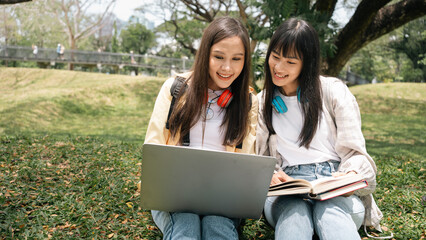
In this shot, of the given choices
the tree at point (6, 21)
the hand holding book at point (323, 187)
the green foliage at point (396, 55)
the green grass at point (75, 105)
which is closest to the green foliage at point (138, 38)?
the tree at point (6, 21)

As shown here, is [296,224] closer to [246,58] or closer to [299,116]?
[299,116]

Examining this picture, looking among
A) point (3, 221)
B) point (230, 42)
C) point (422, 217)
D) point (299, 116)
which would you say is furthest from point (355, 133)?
point (3, 221)

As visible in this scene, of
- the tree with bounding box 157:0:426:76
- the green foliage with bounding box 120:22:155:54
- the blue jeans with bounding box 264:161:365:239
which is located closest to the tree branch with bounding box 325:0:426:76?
the tree with bounding box 157:0:426:76

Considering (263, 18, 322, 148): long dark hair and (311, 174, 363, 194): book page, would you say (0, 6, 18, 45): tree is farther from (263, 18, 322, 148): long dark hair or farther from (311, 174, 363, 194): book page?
(311, 174, 363, 194): book page

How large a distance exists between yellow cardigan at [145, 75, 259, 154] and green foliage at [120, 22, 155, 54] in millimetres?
26818

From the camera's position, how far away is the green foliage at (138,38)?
90.4 feet

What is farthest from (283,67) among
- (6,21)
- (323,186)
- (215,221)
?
(6,21)

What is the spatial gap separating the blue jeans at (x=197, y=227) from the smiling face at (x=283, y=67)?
898 mm

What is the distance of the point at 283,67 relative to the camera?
209 cm

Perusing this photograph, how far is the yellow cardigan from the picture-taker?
2.01 metres

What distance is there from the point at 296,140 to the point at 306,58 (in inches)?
19.7

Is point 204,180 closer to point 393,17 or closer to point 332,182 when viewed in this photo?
point 332,182

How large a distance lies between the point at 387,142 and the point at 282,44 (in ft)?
19.2

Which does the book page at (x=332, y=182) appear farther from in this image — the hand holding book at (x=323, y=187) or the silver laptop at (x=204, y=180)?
the silver laptop at (x=204, y=180)
